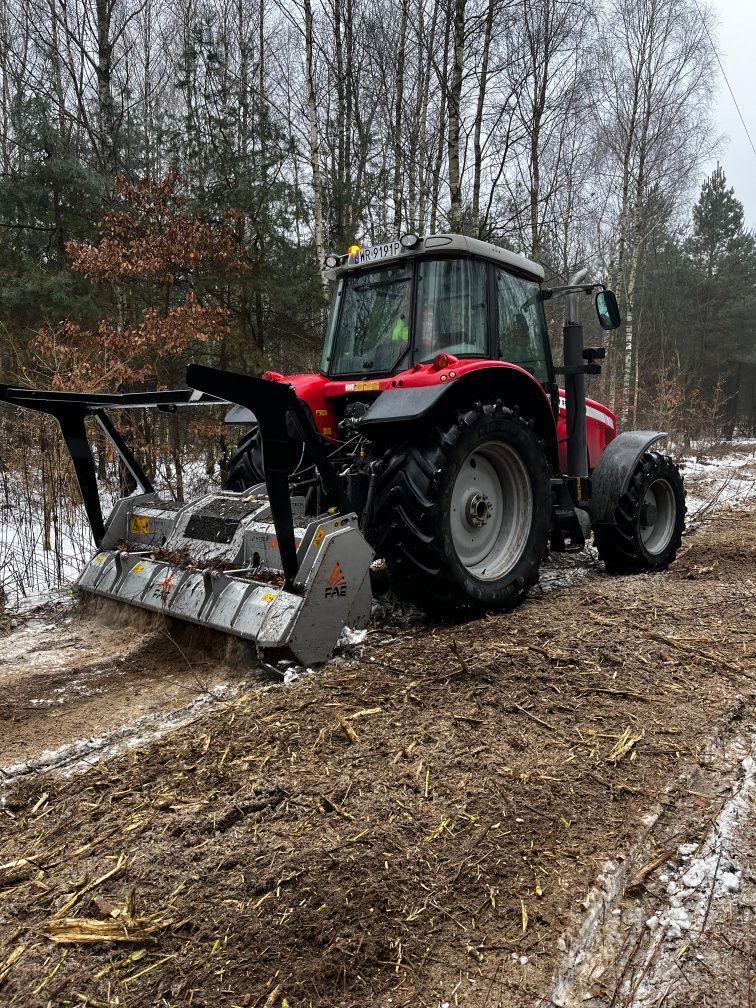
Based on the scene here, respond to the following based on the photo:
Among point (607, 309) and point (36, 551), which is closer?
point (607, 309)

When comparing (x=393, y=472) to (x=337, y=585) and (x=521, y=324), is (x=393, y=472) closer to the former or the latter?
(x=337, y=585)

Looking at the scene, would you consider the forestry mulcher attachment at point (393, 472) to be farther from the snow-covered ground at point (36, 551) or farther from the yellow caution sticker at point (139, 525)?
the snow-covered ground at point (36, 551)

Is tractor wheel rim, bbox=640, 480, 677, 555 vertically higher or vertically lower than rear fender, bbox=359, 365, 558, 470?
lower

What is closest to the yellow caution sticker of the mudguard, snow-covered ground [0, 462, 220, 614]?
snow-covered ground [0, 462, 220, 614]

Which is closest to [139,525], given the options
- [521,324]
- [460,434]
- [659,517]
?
[460,434]

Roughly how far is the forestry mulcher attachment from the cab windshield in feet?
0.05

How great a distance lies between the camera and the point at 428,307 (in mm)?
4637

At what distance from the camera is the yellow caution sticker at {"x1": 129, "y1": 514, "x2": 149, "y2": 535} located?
484 centimetres

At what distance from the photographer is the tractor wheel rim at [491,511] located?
455 cm

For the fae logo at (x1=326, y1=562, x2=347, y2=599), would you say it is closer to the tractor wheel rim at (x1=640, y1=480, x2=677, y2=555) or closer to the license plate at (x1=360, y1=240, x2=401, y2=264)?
the license plate at (x1=360, y1=240, x2=401, y2=264)

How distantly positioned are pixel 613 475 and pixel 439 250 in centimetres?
219

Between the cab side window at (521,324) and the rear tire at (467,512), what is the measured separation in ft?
2.52

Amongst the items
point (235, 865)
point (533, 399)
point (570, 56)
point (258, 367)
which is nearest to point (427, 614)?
point (533, 399)

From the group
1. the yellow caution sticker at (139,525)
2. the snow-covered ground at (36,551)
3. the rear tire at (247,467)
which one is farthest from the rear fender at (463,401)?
the yellow caution sticker at (139,525)
